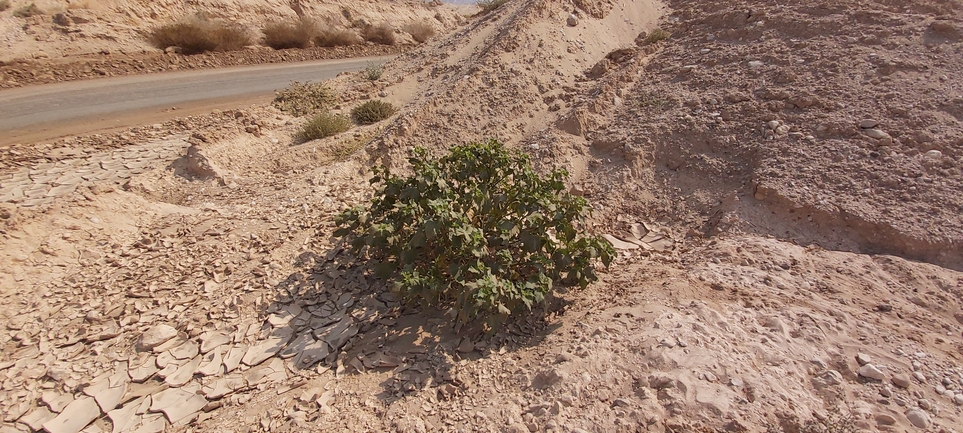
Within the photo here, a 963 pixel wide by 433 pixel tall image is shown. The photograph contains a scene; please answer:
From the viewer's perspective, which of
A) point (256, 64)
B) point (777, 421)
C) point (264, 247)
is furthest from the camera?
point (256, 64)

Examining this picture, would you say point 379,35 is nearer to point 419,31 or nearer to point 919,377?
point 419,31

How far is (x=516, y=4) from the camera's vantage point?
9.36 m

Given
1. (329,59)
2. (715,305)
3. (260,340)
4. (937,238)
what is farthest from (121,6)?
(937,238)

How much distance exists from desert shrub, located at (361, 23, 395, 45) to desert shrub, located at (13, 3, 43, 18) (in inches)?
354

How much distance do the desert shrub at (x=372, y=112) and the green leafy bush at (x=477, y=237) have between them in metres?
3.55

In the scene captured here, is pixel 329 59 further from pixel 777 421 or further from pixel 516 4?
pixel 777 421

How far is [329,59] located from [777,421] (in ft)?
50.5

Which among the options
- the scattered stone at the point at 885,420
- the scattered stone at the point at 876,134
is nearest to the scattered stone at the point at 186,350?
the scattered stone at the point at 885,420

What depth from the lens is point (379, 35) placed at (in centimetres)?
1872

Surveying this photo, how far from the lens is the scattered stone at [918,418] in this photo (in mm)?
2648

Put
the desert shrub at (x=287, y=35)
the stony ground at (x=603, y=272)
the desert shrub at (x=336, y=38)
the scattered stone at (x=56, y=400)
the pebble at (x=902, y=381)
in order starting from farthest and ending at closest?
the desert shrub at (x=336, y=38) → the desert shrub at (x=287, y=35) → the scattered stone at (x=56, y=400) → the stony ground at (x=603, y=272) → the pebble at (x=902, y=381)

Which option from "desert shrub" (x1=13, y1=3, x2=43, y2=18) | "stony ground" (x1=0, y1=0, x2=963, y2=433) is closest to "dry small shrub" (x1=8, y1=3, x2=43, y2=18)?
"desert shrub" (x1=13, y1=3, x2=43, y2=18)

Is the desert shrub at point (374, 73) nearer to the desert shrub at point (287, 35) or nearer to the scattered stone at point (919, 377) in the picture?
the desert shrub at point (287, 35)

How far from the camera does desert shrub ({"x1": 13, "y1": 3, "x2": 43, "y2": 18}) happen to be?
502 inches
